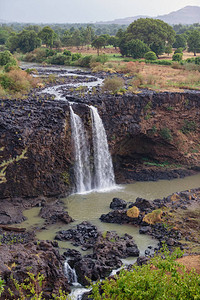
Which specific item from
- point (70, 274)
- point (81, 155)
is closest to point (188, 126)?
point (81, 155)

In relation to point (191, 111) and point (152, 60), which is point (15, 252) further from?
point (152, 60)

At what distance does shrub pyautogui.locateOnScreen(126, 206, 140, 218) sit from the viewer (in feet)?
71.8

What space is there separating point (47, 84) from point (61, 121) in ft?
41.3

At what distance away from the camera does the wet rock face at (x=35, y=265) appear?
13.6m

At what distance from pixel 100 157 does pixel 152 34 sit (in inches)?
1667

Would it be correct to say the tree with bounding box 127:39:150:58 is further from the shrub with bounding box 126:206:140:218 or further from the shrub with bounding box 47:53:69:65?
the shrub with bounding box 126:206:140:218

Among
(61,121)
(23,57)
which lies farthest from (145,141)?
(23,57)

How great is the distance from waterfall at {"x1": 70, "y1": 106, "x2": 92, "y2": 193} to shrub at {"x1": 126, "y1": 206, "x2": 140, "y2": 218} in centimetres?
603

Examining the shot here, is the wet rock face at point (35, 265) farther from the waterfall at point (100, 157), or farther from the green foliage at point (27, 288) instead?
the waterfall at point (100, 157)

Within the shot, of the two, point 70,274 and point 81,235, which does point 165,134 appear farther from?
point 70,274

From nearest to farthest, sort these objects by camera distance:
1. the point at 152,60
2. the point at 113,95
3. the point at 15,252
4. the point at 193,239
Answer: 1. the point at 15,252
2. the point at 193,239
3. the point at 113,95
4. the point at 152,60

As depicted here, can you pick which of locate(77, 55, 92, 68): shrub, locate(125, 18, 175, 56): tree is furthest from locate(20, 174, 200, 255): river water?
locate(125, 18, 175, 56): tree

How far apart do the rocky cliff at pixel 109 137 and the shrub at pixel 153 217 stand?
23.5 feet

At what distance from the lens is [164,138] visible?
31.6m
